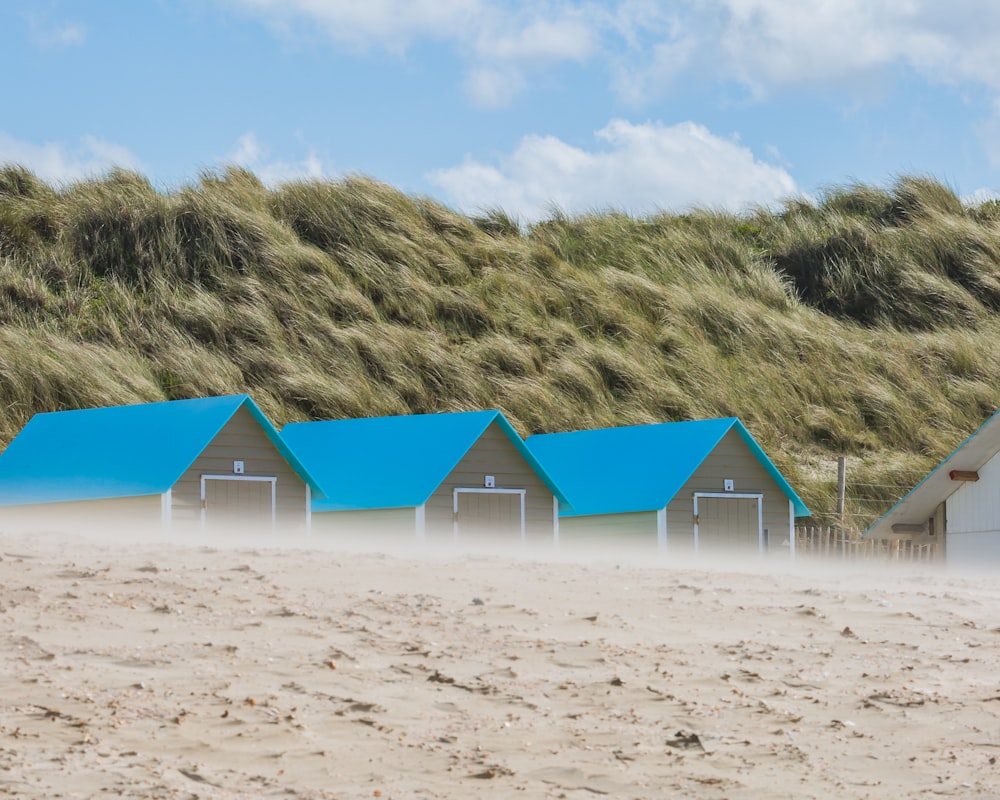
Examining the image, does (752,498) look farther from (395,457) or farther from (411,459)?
(395,457)

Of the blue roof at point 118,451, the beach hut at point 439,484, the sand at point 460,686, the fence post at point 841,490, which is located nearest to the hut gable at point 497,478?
the beach hut at point 439,484

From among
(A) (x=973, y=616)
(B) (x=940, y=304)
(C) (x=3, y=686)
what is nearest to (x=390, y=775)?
(C) (x=3, y=686)

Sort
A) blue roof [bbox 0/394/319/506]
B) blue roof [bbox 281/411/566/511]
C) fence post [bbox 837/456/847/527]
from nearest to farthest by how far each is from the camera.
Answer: blue roof [bbox 0/394/319/506]
blue roof [bbox 281/411/566/511]
fence post [bbox 837/456/847/527]

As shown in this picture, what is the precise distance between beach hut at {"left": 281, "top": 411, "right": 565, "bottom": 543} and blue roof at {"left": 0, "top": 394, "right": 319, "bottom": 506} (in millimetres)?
715

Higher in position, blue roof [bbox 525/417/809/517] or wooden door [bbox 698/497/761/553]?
blue roof [bbox 525/417/809/517]

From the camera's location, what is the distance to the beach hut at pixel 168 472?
1612 cm

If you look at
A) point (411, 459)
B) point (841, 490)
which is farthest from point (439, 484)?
point (841, 490)

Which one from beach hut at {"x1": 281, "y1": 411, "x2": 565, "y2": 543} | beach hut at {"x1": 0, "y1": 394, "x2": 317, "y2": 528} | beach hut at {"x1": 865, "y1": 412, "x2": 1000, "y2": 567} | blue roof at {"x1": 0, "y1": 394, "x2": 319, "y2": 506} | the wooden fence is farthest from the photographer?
the wooden fence

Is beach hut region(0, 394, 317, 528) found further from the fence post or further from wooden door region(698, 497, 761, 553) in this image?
the fence post

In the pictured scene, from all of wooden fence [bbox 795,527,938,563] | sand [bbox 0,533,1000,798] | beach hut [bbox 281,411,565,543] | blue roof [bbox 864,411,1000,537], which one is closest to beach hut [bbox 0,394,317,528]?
beach hut [bbox 281,411,565,543]

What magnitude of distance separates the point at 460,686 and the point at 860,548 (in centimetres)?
1379

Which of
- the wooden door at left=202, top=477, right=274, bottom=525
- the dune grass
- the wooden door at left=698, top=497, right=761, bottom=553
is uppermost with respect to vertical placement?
the dune grass

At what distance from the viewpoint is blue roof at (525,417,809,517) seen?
62.2 feet

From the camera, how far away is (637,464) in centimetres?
1964
